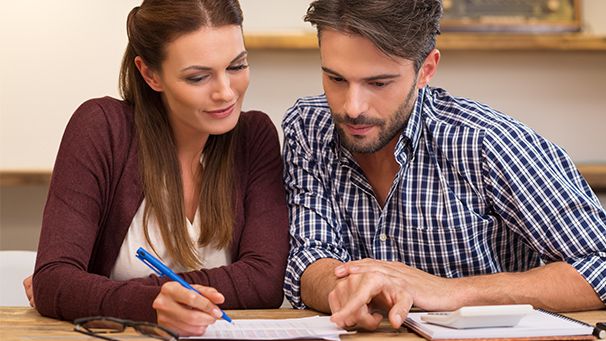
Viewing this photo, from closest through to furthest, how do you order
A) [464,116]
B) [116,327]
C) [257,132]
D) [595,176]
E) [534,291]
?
[116,327]
[534,291]
[464,116]
[257,132]
[595,176]

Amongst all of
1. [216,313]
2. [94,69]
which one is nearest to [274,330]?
[216,313]

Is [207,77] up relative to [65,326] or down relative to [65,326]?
up

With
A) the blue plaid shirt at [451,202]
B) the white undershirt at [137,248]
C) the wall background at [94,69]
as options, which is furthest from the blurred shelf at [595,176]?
the white undershirt at [137,248]

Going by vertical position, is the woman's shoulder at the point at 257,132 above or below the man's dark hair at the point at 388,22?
below

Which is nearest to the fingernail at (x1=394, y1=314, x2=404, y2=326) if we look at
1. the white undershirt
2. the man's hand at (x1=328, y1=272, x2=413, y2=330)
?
the man's hand at (x1=328, y1=272, x2=413, y2=330)

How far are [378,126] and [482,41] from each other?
127cm

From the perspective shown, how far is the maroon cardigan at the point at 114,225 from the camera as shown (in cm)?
115

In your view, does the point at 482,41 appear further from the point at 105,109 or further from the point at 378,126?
the point at 105,109

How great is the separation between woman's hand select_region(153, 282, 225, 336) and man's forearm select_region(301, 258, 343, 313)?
323 millimetres

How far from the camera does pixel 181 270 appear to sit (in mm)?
1465

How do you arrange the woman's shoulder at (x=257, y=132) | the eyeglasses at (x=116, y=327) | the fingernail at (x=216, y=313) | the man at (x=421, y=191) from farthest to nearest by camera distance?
the woman's shoulder at (x=257, y=132) → the man at (x=421, y=191) → the fingernail at (x=216, y=313) → the eyeglasses at (x=116, y=327)

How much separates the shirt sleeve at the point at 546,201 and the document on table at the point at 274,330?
526 mm

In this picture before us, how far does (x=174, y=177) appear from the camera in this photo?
4.83 feet

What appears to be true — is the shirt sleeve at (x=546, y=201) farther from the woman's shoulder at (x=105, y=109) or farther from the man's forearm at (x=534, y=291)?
the woman's shoulder at (x=105, y=109)
